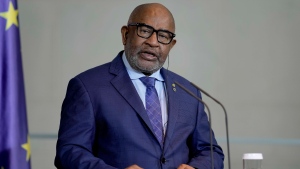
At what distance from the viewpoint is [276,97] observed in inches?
177

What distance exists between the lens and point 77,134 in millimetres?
2750

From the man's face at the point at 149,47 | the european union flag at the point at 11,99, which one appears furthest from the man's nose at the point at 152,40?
the european union flag at the point at 11,99

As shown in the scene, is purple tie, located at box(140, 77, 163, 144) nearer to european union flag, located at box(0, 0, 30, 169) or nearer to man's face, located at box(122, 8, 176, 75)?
man's face, located at box(122, 8, 176, 75)

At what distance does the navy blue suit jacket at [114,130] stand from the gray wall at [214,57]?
5.16 ft

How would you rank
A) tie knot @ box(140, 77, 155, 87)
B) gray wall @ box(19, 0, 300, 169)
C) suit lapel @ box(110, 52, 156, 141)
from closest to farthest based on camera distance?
suit lapel @ box(110, 52, 156, 141) < tie knot @ box(140, 77, 155, 87) < gray wall @ box(19, 0, 300, 169)

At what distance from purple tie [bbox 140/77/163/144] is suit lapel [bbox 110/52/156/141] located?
42 millimetres

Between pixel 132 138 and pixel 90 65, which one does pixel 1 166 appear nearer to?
pixel 132 138

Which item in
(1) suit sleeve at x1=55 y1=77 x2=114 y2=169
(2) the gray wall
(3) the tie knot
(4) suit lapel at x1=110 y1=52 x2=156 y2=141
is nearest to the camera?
(1) suit sleeve at x1=55 y1=77 x2=114 y2=169

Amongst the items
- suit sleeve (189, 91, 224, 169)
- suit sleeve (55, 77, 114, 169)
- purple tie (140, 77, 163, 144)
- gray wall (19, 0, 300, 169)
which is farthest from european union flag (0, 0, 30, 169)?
gray wall (19, 0, 300, 169)

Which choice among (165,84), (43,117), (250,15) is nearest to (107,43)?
(43,117)

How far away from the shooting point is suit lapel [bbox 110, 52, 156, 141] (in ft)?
9.29

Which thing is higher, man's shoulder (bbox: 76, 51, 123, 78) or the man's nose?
the man's nose

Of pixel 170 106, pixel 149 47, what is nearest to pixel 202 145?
pixel 170 106

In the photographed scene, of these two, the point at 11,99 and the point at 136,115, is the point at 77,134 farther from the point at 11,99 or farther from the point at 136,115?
the point at 11,99
